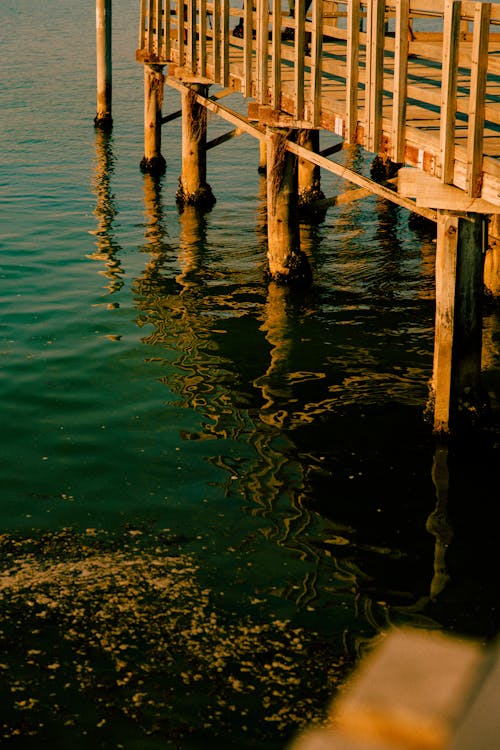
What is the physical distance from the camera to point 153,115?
18.1 m

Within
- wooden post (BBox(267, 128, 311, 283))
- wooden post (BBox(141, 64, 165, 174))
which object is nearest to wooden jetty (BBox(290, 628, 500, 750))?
wooden post (BBox(267, 128, 311, 283))

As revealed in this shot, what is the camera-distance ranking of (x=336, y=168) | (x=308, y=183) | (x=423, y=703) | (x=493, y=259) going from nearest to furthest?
1. (x=423, y=703)
2. (x=336, y=168)
3. (x=493, y=259)
4. (x=308, y=183)

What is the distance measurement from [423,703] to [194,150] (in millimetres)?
15236

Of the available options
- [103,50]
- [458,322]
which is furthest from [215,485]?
[103,50]

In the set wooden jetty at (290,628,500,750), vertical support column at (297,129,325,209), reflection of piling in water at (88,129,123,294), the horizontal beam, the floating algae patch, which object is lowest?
the floating algae patch

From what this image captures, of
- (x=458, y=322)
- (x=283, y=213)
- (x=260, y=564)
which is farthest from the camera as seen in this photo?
(x=283, y=213)

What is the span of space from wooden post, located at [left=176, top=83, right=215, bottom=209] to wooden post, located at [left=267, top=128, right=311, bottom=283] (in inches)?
161

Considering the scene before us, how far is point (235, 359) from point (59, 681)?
552 cm

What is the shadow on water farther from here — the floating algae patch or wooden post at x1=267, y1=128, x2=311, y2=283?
wooden post at x1=267, y1=128, x2=311, y2=283

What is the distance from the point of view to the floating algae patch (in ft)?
16.5

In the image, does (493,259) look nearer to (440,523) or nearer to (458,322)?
(458,322)

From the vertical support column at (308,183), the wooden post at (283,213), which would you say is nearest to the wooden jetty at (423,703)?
the wooden post at (283,213)

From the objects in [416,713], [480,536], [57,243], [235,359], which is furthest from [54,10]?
[416,713]

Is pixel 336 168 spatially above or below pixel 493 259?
above
